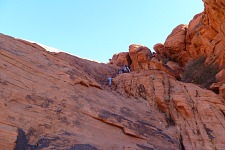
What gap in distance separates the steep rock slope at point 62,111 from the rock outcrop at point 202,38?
9777mm

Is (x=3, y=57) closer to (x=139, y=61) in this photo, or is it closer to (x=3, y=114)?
(x=3, y=114)

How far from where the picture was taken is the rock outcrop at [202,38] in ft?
68.2

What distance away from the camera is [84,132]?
10.4 meters

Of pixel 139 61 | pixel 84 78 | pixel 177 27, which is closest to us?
pixel 84 78

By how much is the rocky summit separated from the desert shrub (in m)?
1.26

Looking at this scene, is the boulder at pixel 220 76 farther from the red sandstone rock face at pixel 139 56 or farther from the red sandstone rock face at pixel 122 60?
the red sandstone rock face at pixel 122 60

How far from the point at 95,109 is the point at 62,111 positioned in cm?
172

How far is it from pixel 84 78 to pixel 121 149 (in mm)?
5636

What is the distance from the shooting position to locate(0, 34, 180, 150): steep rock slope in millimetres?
9336

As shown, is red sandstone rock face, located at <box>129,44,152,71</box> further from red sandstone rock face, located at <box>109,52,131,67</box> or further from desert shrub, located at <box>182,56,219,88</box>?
desert shrub, located at <box>182,56,219,88</box>

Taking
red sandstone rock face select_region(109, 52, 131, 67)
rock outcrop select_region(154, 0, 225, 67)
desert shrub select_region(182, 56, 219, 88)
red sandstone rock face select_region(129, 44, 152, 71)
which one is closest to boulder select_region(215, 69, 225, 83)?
desert shrub select_region(182, 56, 219, 88)

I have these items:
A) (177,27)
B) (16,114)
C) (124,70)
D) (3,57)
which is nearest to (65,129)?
(16,114)

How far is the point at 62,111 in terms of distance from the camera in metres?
11.0

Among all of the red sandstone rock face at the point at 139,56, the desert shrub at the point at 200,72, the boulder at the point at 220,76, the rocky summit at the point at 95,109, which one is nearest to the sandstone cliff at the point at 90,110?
the rocky summit at the point at 95,109
